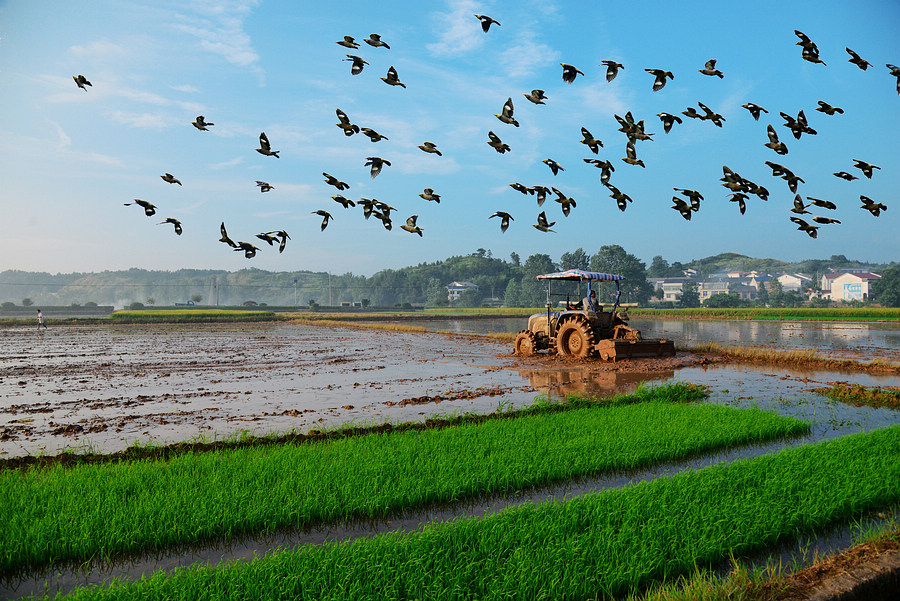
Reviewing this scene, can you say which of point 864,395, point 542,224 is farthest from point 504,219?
point 864,395

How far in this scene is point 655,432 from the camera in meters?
8.08

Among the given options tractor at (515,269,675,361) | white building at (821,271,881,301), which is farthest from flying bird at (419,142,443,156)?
white building at (821,271,881,301)

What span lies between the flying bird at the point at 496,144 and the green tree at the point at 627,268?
8075 centimetres

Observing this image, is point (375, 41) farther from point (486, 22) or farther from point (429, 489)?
point (429, 489)

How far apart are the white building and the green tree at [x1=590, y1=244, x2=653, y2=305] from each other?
33.5m

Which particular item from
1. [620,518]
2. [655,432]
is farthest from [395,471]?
[655,432]

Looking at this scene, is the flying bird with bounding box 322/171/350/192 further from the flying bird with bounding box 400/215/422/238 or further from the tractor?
the tractor

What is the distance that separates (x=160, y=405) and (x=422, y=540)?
8.88 meters

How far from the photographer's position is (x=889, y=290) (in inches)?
2729

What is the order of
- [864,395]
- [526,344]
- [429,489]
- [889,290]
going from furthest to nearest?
1. [889,290]
2. [526,344]
3. [864,395]
4. [429,489]

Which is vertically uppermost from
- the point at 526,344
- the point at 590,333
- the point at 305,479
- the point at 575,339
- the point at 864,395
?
the point at 590,333

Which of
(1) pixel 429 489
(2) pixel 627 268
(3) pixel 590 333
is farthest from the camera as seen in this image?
(2) pixel 627 268

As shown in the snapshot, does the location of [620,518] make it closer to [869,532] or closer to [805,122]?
[869,532]

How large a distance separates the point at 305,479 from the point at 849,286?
123 meters
